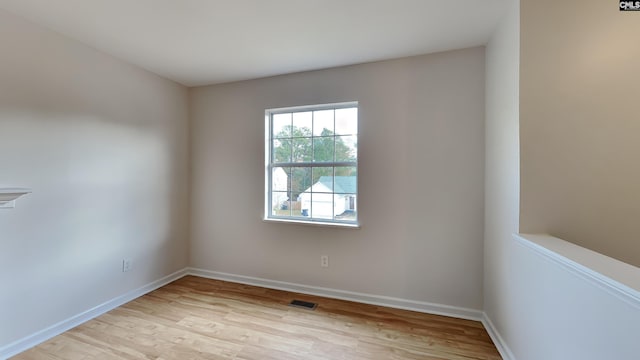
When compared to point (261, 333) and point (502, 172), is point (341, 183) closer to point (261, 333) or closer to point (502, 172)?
point (502, 172)

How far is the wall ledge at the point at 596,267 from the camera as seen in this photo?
33.6 inches

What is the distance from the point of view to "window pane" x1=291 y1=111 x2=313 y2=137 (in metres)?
2.90

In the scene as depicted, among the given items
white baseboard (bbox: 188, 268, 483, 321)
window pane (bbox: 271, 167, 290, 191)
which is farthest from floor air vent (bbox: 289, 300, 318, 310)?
window pane (bbox: 271, 167, 290, 191)

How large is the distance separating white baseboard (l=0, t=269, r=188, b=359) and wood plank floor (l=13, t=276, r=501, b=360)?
0.06 metres

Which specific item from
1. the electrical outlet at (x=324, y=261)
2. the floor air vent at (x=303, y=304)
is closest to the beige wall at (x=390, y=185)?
the electrical outlet at (x=324, y=261)

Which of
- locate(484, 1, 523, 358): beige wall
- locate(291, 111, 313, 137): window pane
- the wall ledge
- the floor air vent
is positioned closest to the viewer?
the wall ledge

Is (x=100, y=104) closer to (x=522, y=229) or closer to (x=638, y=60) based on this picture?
(x=522, y=229)

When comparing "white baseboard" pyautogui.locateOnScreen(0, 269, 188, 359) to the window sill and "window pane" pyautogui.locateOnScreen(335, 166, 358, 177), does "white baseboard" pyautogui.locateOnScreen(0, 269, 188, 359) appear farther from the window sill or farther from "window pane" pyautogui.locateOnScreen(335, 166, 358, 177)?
"window pane" pyautogui.locateOnScreen(335, 166, 358, 177)

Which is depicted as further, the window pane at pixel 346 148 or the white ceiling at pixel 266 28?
the window pane at pixel 346 148

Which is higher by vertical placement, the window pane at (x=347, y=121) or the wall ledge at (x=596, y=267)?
the window pane at (x=347, y=121)

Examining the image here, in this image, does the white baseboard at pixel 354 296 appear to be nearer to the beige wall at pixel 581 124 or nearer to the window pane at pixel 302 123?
the beige wall at pixel 581 124

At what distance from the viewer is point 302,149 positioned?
2.94 metres

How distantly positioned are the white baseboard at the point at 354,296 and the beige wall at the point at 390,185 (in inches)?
2.1

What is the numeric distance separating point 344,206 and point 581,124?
1.90 m
